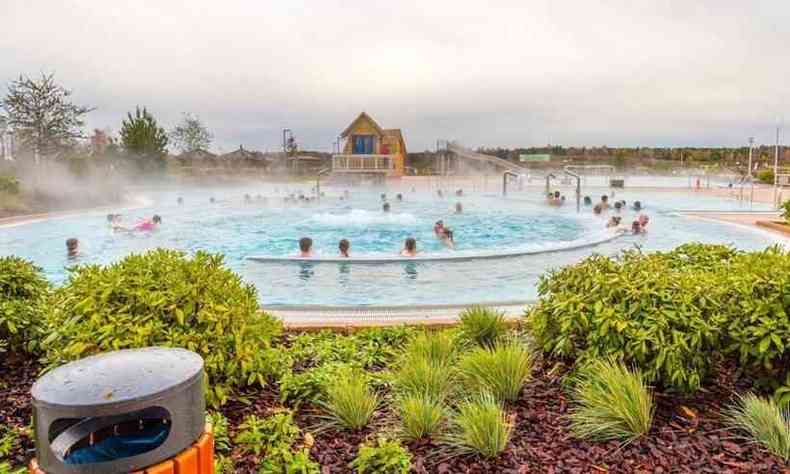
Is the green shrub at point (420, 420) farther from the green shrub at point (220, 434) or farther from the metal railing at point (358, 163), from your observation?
the metal railing at point (358, 163)

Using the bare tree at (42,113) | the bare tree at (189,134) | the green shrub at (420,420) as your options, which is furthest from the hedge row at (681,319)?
the bare tree at (189,134)

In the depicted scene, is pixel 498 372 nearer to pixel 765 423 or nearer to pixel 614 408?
pixel 614 408

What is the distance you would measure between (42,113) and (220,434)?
25113 millimetres

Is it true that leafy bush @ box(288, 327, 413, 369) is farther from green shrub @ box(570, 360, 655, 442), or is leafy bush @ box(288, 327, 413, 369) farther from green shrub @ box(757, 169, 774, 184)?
green shrub @ box(757, 169, 774, 184)

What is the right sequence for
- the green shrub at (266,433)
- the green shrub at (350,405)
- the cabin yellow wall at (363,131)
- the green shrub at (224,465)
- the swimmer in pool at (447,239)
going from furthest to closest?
the cabin yellow wall at (363,131) → the swimmer in pool at (447,239) → the green shrub at (350,405) → the green shrub at (266,433) → the green shrub at (224,465)

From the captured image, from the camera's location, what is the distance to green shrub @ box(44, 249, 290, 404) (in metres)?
2.76

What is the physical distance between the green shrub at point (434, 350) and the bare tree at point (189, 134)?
4190 centimetres

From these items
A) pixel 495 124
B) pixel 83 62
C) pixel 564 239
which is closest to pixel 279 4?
pixel 83 62

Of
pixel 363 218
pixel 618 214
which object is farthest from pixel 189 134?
pixel 618 214

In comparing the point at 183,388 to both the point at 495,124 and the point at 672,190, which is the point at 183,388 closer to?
the point at 672,190

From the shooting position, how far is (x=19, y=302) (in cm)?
346

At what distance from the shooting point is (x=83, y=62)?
57.3 feet

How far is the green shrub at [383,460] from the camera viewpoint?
235 cm

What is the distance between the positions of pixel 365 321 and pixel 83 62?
56.2 feet
